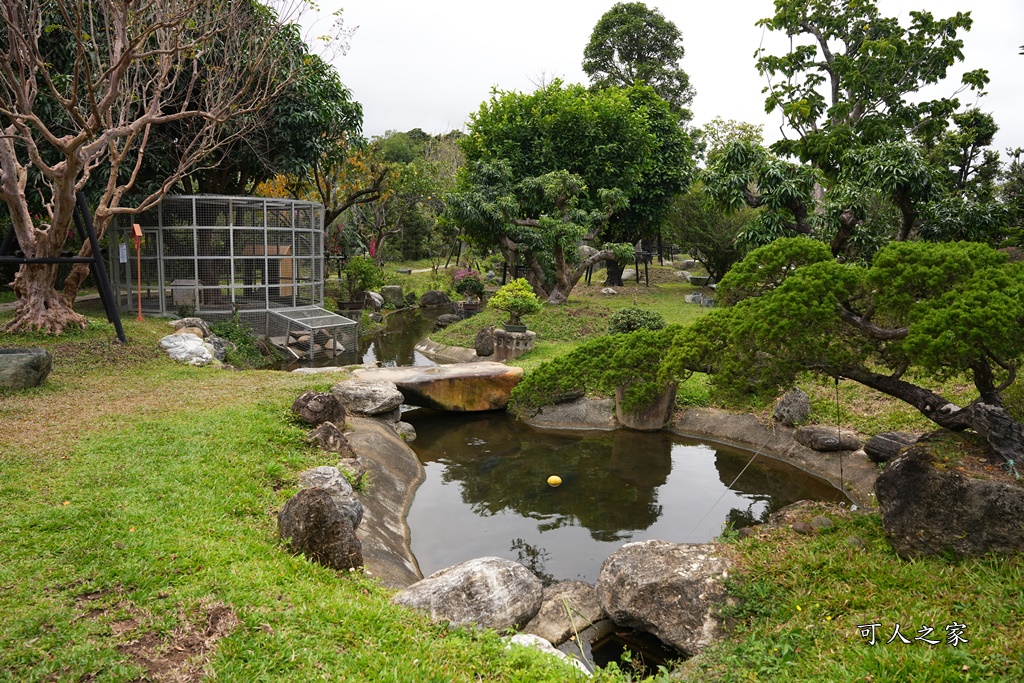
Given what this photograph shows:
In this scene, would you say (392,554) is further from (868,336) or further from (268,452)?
(868,336)

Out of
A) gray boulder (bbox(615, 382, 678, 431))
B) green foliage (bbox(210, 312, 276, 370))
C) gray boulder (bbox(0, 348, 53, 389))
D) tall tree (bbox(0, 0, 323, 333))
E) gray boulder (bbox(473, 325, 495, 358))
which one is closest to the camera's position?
gray boulder (bbox(0, 348, 53, 389))

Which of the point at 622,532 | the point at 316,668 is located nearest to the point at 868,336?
the point at 622,532

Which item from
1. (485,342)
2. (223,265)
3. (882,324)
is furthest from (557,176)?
(882,324)

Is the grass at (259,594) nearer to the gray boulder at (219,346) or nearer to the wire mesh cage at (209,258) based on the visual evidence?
the gray boulder at (219,346)

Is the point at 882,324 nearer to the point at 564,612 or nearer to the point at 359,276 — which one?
the point at 564,612

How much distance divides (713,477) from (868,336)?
3994mm

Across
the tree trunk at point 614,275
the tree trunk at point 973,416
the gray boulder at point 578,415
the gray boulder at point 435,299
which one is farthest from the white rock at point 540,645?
the gray boulder at point 435,299

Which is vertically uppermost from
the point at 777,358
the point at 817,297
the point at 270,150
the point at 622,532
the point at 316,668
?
the point at 270,150

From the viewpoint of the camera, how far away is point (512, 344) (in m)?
17.6

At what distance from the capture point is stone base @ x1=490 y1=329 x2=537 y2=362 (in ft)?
57.6

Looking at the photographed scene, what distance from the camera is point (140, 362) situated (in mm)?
12781

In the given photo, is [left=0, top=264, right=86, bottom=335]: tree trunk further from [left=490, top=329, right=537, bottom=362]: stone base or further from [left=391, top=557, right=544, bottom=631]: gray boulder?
[left=391, top=557, right=544, bottom=631]: gray boulder

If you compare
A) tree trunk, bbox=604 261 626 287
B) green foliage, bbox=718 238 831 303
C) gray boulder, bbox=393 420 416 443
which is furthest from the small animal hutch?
tree trunk, bbox=604 261 626 287

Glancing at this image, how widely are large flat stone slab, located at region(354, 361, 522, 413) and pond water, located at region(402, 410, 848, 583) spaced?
0.62 metres
